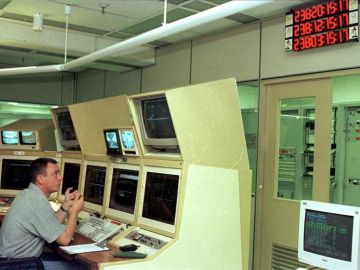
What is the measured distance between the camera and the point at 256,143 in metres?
4.41

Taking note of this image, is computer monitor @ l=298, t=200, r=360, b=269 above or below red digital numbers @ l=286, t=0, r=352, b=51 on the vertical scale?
below

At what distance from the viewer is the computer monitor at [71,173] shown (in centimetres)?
387

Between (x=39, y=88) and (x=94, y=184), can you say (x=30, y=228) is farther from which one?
(x=39, y=88)

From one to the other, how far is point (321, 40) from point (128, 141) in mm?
1951

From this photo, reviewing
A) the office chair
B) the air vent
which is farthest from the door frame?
the office chair

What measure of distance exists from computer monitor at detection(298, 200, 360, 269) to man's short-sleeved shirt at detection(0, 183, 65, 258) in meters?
1.54

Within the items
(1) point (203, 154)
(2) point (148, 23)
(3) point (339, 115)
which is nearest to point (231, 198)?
(1) point (203, 154)

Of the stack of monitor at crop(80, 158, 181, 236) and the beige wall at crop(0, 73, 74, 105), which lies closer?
the stack of monitor at crop(80, 158, 181, 236)

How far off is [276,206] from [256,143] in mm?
678

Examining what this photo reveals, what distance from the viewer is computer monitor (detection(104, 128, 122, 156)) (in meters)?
3.17

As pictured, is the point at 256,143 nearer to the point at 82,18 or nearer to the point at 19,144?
the point at 82,18

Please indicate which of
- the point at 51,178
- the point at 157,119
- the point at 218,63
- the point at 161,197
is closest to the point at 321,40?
the point at 218,63

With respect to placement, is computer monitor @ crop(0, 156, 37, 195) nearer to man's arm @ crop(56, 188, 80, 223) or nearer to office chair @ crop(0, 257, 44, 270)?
man's arm @ crop(56, 188, 80, 223)

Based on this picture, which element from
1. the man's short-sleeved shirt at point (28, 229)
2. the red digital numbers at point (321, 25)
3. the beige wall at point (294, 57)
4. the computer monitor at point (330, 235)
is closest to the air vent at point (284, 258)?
the beige wall at point (294, 57)
